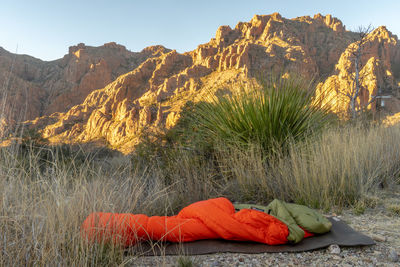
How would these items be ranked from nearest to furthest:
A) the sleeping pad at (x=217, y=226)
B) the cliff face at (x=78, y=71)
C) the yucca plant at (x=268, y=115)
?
the sleeping pad at (x=217, y=226) < the yucca plant at (x=268, y=115) < the cliff face at (x=78, y=71)

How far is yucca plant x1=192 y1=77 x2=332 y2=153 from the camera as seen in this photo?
4355mm

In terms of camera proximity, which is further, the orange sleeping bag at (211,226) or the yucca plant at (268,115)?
the yucca plant at (268,115)

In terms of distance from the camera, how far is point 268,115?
14.4ft

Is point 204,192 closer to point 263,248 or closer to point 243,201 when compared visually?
point 243,201

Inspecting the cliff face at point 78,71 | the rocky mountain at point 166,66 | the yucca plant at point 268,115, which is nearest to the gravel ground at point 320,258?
the yucca plant at point 268,115

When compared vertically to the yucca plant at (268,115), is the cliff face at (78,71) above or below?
above

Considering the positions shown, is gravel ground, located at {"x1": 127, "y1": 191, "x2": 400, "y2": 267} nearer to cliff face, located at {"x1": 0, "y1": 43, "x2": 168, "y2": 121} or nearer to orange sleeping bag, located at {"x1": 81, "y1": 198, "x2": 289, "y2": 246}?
orange sleeping bag, located at {"x1": 81, "y1": 198, "x2": 289, "y2": 246}

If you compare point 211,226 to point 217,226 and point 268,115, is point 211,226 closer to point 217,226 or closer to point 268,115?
point 217,226

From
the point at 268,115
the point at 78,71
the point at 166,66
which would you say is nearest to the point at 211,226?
the point at 268,115

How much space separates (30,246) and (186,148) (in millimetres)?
3446

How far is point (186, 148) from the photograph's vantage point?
489cm

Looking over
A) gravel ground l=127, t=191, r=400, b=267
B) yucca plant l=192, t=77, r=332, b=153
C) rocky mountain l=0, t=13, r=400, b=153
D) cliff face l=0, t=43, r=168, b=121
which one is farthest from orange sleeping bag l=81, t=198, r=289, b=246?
cliff face l=0, t=43, r=168, b=121

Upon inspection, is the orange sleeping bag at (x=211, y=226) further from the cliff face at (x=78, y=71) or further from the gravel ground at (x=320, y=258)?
the cliff face at (x=78, y=71)

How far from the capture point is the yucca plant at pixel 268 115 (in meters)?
4.36
